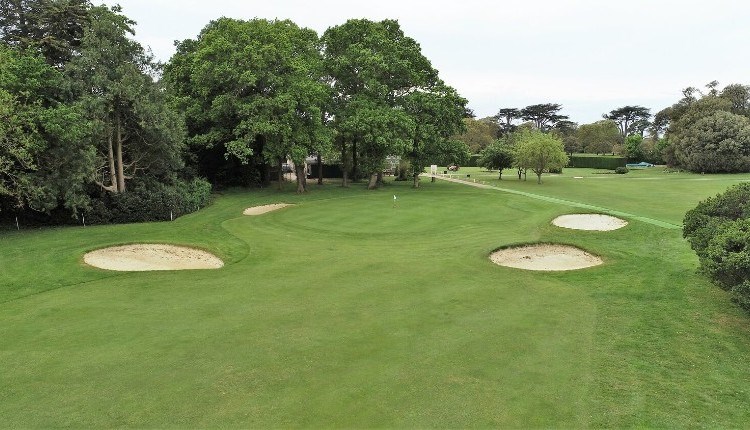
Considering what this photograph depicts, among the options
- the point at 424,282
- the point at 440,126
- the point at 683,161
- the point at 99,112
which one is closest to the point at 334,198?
the point at 440,126

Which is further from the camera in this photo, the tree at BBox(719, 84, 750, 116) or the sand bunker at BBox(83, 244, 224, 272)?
the tree at BBox(719, 84, 750, 116)

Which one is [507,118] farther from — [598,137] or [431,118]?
[431,118]

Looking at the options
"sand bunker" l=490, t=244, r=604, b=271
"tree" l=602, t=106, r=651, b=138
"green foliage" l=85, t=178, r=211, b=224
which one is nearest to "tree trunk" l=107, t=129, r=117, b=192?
"green foliage" l=85, t=178, r=211, b=224

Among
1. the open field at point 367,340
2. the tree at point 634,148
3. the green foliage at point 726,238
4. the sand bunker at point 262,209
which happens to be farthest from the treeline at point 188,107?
the tree at point 634,148

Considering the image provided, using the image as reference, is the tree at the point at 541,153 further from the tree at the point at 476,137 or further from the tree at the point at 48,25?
the tree at the point at 476,137

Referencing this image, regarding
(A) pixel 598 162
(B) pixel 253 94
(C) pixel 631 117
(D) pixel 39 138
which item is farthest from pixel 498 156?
(C) pixel 631 117

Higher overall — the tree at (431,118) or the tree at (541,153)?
the tree at (431,118)

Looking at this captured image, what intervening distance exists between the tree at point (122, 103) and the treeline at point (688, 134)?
114 feet

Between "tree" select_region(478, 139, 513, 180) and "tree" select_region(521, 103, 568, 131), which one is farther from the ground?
"tree" select_region(521, 103, 568, 131)

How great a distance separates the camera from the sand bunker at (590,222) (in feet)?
95.9

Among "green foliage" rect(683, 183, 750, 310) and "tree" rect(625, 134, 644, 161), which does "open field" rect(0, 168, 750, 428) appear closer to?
"green foliage" rect(683, 183, 750, 310)

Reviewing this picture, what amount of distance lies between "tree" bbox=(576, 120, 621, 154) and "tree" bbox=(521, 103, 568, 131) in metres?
11.0

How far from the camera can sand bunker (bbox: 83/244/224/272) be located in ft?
68.4

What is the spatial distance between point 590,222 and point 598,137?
310 feet
